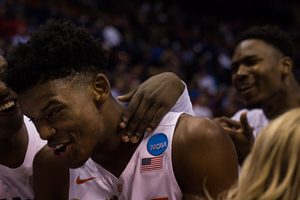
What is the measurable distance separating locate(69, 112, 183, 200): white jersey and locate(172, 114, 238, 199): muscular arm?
52 mm

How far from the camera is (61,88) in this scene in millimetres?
1596

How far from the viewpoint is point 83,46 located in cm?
170

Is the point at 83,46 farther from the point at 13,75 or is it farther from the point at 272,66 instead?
the point at 272,66

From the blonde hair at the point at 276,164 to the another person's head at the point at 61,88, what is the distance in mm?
901

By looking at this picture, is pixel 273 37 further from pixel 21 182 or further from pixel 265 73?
pixel 21 182

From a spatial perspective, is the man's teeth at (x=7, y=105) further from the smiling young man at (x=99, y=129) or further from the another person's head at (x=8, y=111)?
the smiling young man at (x=99, y=129)

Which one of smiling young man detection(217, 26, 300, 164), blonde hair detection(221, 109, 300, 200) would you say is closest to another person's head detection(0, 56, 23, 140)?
blonde hair detection(221, 109, 300, 200)

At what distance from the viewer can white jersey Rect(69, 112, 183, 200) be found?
5.50 ft

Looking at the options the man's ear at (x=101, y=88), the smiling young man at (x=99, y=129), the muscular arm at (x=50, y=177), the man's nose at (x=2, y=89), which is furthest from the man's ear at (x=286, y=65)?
the man's nose at (x=2, y=89)

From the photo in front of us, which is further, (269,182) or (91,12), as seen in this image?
(91,12)

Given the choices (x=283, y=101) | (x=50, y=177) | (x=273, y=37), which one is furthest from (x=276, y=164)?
(x=273, y=37)

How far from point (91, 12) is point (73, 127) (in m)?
8.12

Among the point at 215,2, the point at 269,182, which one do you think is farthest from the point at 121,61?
the point at 215,2

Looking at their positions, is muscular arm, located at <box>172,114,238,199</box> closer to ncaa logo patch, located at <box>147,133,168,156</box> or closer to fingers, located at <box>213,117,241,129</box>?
ncaa logo patch, located at <box>147,133,168,156</box>
